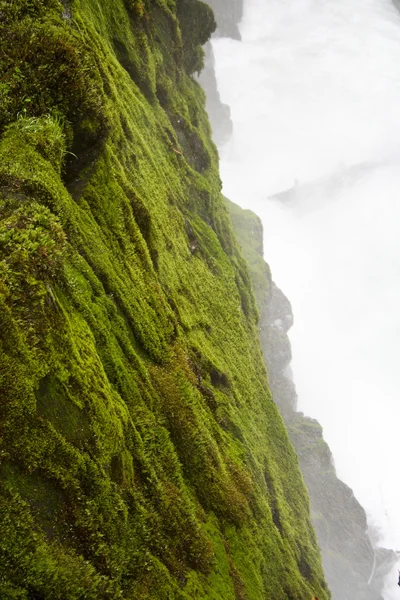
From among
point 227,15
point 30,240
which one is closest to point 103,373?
point 30,240

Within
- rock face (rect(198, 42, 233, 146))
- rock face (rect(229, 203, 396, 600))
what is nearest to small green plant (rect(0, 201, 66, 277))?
rock face (rect(229, 203, 396, 600))

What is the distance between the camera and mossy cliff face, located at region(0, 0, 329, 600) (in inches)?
154

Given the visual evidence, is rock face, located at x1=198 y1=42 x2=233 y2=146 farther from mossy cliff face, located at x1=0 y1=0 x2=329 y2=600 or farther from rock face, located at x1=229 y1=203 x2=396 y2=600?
mossy cliff face, located at x1=0 y1=0 x2=329 y2=600

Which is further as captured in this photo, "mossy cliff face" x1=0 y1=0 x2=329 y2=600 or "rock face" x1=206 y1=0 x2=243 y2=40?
"rock face" x1=206 y1=0 x2=243 y2=40

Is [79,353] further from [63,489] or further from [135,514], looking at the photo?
[135,514]

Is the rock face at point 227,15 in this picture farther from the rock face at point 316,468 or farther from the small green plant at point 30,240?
the small green plant at point 30,240

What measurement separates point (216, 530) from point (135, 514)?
271cm

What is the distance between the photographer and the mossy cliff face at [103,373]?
12.9 ft

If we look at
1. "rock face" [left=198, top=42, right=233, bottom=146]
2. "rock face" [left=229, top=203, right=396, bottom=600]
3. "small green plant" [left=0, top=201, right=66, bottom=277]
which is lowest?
"rock face" [left=229, top=203, right=396, bottom=600]

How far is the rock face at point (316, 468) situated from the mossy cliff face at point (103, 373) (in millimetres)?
42143

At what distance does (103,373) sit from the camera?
5.16m

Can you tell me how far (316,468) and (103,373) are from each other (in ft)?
191

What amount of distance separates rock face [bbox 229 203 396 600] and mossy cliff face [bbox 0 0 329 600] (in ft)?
138

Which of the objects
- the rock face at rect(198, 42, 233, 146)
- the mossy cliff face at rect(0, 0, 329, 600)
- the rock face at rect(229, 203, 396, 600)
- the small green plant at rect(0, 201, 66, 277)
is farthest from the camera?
the rock face at rect(198, 42, 233, 146)
